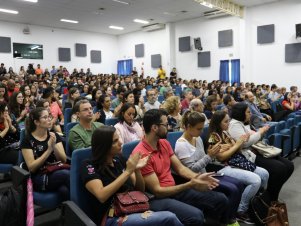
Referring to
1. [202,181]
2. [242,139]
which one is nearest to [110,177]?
[202,181]

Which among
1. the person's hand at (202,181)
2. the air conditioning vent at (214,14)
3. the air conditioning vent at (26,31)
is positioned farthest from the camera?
the air conditioning vent at (26,31)

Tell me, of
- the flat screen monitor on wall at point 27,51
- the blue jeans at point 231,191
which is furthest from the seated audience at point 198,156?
the flat screen monitor on wall at point 27,51

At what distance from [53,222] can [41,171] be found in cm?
62

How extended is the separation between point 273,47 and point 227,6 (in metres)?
2.55

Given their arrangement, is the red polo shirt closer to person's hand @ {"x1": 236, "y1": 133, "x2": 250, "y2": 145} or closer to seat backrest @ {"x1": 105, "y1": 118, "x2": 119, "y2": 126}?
person's hand @ {"x1": 236, "y1": 133, "x2": 250, "y2": 145}

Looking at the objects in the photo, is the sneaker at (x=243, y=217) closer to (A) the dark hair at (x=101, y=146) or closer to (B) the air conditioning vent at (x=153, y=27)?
(A) the dark hair at (x=101, y=146)

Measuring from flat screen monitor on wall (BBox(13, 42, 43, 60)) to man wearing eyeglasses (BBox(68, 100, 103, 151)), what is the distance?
42.8 ft

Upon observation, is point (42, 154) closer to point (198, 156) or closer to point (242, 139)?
point (198, 156)

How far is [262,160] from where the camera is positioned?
A: 3053 millimetres

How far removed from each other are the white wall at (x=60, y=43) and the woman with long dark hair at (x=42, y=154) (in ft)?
43.2

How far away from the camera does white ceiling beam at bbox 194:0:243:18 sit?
1068cm

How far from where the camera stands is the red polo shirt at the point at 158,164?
2045 mm

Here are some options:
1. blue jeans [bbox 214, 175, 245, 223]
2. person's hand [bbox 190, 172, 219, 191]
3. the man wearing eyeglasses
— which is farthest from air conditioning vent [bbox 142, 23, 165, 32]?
person's hand [bbox 190, 172, 219, 191]

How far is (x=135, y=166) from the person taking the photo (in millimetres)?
1709
